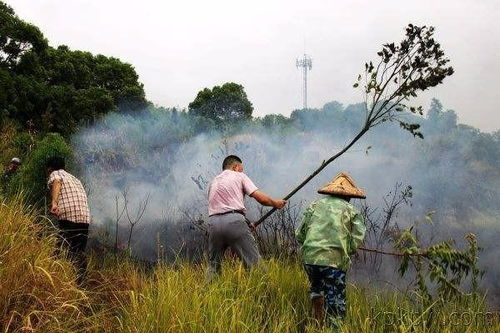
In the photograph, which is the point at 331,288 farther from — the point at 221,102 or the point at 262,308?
the point at 221,102

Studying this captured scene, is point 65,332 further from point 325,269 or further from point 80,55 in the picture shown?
point 80,55

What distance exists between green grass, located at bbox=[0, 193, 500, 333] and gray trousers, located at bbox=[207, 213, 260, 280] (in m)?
0.28

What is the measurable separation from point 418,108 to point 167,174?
10560 mm

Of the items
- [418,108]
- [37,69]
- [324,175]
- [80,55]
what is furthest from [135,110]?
[418,108]

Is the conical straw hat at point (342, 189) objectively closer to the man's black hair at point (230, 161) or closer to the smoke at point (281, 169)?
the man's black hair at point (230, 161)

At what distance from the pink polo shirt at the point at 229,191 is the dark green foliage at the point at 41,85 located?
10106 millimetres

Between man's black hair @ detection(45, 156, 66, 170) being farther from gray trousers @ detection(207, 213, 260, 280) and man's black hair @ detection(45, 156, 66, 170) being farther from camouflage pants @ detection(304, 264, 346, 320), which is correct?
camouflage pants @ detection(304, 264, 346, 320)

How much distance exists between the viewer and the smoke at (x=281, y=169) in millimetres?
13391

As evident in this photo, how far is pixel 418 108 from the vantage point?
539cm

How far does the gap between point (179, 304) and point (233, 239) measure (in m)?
1.74

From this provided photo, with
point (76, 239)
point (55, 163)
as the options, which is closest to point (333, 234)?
point (76, 239)

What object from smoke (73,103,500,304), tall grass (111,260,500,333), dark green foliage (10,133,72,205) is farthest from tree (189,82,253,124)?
tall grass (111,260,500,333)

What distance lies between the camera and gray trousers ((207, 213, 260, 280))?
554 centimetres

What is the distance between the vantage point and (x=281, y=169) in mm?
15766
